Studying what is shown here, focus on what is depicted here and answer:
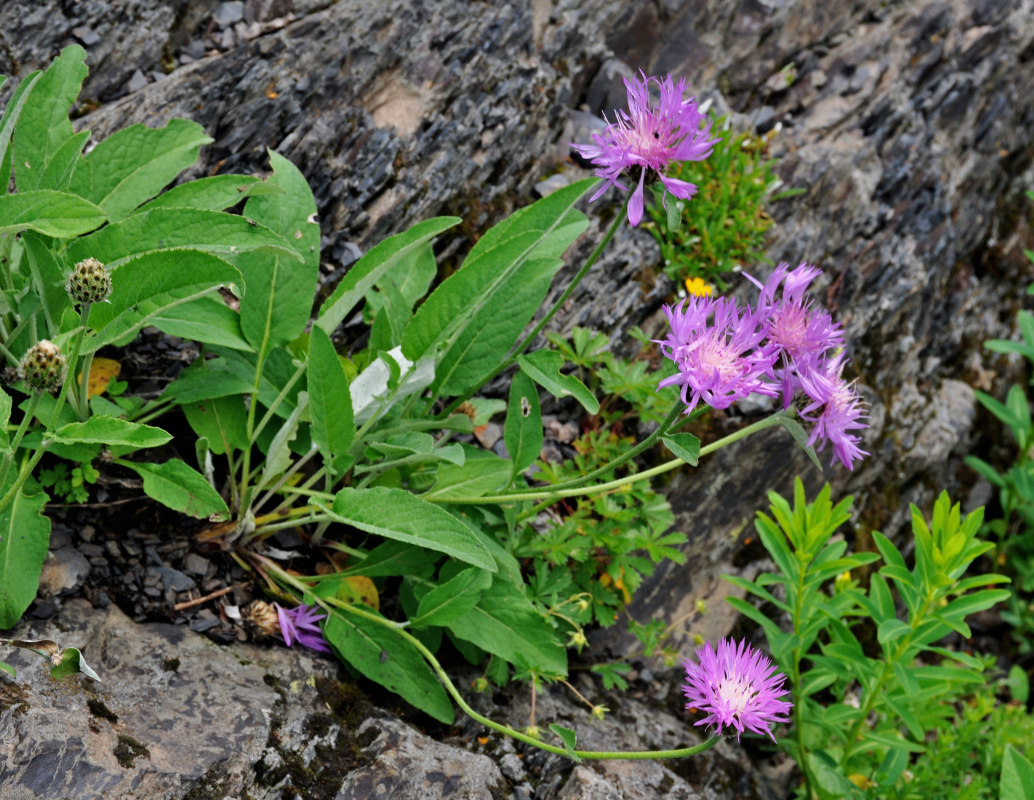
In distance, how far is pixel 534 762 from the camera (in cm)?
250

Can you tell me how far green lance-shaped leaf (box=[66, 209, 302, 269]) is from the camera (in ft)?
7.32

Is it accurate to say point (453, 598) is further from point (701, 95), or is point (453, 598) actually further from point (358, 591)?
point (701, 95)

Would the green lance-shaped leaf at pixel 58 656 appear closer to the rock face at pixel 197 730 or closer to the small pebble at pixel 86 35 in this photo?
the rock face at pixel 197 730

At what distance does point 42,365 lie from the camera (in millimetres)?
1756

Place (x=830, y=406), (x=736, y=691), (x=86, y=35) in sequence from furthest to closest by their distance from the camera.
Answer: (x=86, y=35) → (x=830, y=406) → (x=736, y=691)

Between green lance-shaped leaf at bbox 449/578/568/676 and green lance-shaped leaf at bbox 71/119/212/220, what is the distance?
167 centimetres

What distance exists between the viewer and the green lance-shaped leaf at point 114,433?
6.53 ft

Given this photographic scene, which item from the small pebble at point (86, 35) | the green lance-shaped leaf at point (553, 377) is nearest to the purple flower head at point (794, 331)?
the green lance-shaped leaf at point (553, 377)

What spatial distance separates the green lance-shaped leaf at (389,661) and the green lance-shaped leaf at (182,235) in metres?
1.12

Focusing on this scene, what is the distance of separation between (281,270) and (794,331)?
5.20 feet

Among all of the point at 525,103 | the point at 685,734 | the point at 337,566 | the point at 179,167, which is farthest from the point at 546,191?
the point at 685,734

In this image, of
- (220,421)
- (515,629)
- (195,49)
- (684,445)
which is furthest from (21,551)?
(195,49)

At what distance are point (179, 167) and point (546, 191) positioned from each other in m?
1.68

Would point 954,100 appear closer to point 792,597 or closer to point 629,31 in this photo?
point 629,31
